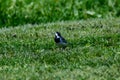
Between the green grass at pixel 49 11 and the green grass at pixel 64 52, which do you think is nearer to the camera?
the green grass at pixel 64 52

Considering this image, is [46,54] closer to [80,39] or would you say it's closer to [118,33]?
[80,39]

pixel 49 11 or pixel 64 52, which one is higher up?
pixel 64 52

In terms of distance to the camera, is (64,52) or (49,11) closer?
(64,52)

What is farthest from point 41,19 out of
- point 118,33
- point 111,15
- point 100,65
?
point 100,65

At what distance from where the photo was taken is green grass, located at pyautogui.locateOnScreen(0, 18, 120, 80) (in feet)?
29.6

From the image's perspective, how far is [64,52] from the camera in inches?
421

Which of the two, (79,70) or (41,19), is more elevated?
(79,70)

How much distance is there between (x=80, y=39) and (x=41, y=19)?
4.59 metres

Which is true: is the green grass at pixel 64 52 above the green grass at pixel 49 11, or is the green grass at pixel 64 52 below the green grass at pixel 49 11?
above

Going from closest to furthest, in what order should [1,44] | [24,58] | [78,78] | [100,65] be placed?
[78,78], [100,65], [24,58], [1,44]

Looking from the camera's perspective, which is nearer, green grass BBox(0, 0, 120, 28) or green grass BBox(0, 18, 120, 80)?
green grass BBox(0, 18, 120, 80)

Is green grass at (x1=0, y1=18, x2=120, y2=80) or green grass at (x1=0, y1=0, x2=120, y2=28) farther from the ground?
green grass at (x1=0, y1=18, x2=120, y2=80)

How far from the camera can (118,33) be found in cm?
1266

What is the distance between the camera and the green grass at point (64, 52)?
903cm
